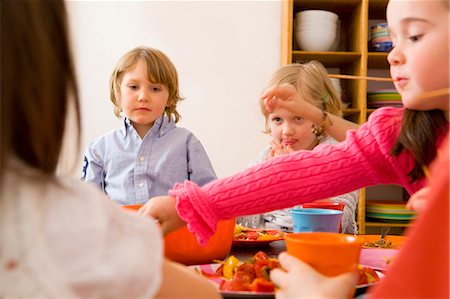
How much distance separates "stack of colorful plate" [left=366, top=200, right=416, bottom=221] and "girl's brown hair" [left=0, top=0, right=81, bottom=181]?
243cm

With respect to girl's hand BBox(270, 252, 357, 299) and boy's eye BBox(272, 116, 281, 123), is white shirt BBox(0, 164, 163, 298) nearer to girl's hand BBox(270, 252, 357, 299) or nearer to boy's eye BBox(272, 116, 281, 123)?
girl's hand BBox(270, 252, 357, 299)

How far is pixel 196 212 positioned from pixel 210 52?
237cm

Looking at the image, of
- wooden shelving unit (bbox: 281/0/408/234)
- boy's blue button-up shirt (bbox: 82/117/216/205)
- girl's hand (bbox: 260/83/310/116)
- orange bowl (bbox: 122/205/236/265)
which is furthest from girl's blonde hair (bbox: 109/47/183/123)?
orange bowl (bbox: 122/205/236/265)

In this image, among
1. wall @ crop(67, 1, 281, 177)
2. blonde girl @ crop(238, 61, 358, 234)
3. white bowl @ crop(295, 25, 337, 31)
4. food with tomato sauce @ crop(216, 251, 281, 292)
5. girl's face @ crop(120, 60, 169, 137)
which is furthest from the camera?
wall @ crop(67, 1, 281, 177)

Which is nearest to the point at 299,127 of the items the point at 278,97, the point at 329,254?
the point at 278,97

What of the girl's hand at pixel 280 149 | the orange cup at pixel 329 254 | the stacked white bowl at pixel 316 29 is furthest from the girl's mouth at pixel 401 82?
the stacked white bowl at pixel 316 29

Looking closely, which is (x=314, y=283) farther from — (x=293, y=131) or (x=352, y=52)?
(x=352, y=52)

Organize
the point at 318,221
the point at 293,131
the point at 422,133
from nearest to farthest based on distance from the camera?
the point at 422,133 < the point at 318,221 < the point at 293,131

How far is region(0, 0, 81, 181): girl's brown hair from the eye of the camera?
42 cm

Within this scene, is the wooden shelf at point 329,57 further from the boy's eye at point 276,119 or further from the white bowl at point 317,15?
the boy's eye at point 276,119

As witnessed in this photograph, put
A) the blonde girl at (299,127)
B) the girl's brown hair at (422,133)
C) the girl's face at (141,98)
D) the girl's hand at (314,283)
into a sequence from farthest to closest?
the girl's face at (141,98), the blonde girl at (299,127), the girl's brown hair at (422,133), the girl's hand at (314,283)

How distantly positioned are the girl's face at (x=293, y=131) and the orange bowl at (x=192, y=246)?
1.10 m

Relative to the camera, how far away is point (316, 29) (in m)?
2.78

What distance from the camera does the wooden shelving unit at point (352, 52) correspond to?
2717mm
